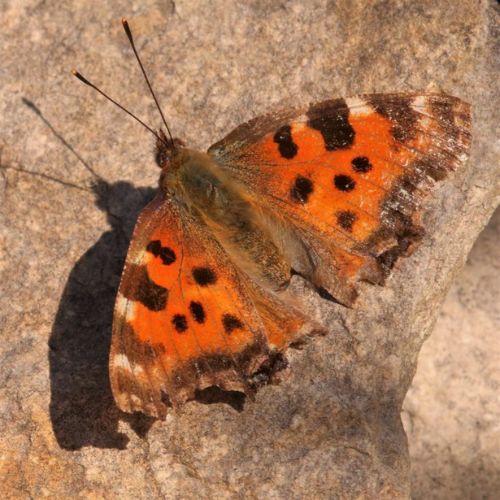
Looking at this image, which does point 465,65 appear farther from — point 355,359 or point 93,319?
point 93,319

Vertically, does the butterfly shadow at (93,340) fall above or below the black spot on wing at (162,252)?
below

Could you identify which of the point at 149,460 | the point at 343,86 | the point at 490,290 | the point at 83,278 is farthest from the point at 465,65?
the point at 149,460

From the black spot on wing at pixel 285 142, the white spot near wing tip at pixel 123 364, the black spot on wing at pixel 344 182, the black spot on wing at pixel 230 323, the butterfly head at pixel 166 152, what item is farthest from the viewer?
the butterfly head at pixel 166 152

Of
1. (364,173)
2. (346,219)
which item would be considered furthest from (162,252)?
(364,173)

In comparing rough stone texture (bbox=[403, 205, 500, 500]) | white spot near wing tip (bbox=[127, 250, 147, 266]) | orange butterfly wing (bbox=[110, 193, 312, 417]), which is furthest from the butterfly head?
rough stone texture (bbox=[403, 205, 500, 500])

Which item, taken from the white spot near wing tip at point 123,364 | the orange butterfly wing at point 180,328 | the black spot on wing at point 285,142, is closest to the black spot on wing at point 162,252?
the orange butterfly wing at point 180,328

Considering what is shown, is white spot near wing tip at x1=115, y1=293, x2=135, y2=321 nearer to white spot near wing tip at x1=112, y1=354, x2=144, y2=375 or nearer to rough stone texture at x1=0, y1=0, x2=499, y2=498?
white spot near wing tip at x1=112, y1=354, x2=144, y2=375

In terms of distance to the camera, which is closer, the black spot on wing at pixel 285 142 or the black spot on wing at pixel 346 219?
the black spot on wing at pixel 346 219

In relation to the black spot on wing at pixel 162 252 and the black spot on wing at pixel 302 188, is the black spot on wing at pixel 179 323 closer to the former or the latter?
the black spot on wing at pixel 162 252
